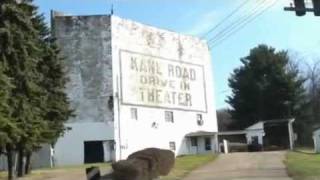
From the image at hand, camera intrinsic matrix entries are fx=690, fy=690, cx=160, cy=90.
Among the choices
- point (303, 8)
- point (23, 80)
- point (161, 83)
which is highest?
point (161, 83)

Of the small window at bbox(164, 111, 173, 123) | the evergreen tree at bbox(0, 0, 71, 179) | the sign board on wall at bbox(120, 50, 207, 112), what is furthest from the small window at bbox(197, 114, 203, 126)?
the evergreen tree at bbox(0, 0, 71, 179)

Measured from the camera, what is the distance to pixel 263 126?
86.1 meters

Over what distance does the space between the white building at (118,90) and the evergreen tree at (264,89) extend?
13894 mm

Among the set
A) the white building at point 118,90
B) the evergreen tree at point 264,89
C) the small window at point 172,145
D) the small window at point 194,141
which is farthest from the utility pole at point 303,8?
the evergreen tree at point 264,89

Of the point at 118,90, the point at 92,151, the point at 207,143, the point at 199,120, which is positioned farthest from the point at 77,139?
the point at 207,143

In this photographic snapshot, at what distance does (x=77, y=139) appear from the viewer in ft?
236

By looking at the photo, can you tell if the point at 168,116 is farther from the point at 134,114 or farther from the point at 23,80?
the point at 23,80

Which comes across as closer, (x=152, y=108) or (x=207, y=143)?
(x=152, y=108)

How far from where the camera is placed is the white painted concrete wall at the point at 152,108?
73562 mm

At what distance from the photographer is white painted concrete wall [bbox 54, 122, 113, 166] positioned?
233ft

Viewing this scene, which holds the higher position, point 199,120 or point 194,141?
point 199,120

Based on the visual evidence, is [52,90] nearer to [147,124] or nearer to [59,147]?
[59,147]

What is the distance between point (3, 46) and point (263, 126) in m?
56.1

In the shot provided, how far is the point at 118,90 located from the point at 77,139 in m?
6.76
